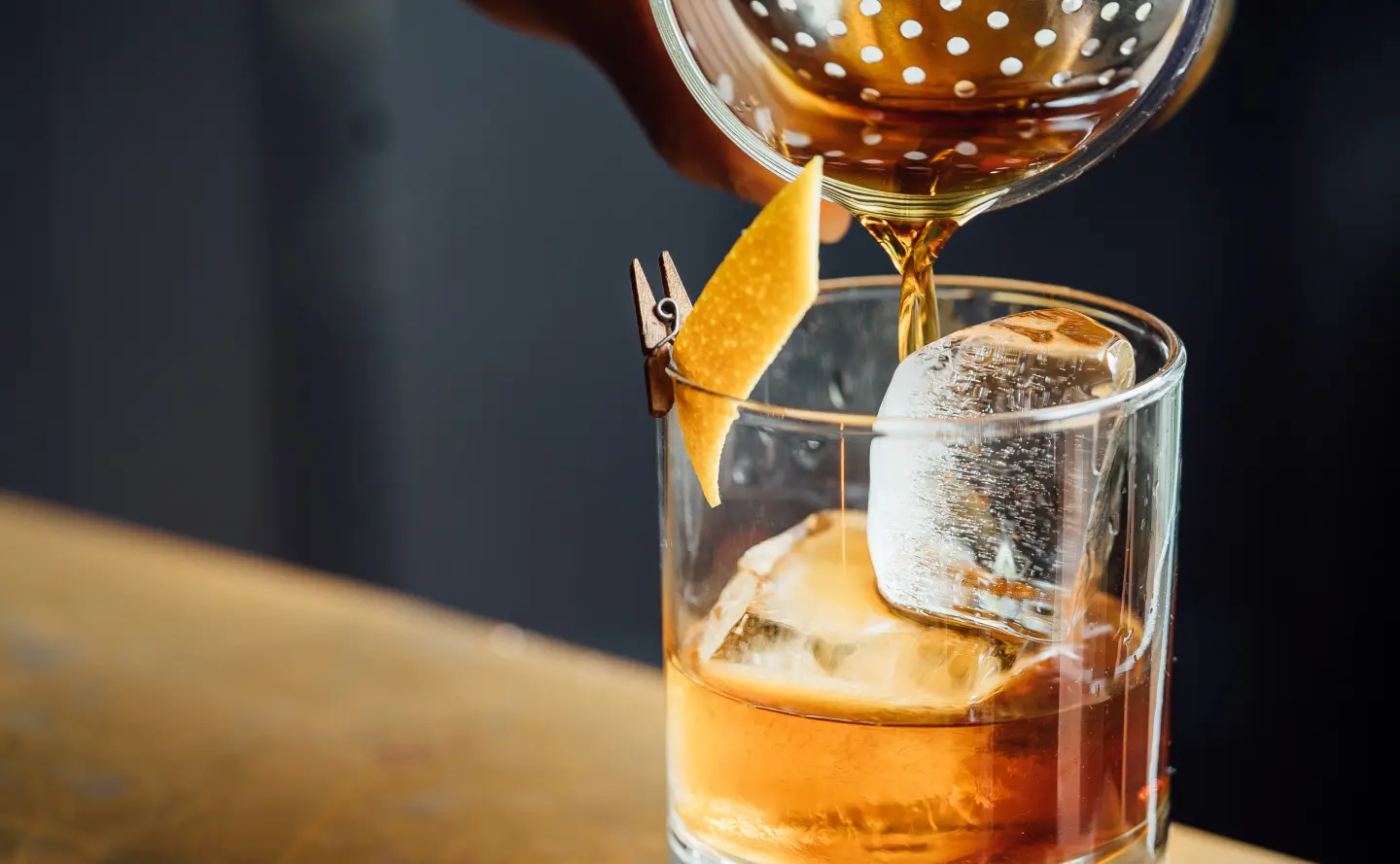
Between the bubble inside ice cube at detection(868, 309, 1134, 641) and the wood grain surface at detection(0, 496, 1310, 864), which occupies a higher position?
the bubble inside ice cube at detection(868, 309, 1134, 641)

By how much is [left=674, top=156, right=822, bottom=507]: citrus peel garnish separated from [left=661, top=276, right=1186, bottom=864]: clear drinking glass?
1 cm

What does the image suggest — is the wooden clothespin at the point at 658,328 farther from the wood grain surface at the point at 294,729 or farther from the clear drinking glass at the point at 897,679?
the wood grain surface at the point at 294,729

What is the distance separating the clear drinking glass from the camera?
0.57 m

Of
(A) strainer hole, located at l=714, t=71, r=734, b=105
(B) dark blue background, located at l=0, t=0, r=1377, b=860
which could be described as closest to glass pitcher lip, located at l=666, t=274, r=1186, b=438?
(A) strainer hole, located at l=714, t=71, r=734, b=105

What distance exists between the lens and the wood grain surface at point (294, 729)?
2.58ft

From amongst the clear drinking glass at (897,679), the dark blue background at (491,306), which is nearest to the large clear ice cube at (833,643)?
the clear drinking glass at (897,679)

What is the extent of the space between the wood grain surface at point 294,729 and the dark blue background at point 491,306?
1129 millimetres

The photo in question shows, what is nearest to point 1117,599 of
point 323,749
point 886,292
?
point 886,292

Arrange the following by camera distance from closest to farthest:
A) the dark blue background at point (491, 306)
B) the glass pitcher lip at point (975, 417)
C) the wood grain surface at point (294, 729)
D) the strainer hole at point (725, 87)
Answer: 1. the glass pitcher lip at point (975, 417)
2. the strainer hole at point (725, 87)
3. the wood grain surface at point (294, 729)
4. the dark blue background at point (491, 306)

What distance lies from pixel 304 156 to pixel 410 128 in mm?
167

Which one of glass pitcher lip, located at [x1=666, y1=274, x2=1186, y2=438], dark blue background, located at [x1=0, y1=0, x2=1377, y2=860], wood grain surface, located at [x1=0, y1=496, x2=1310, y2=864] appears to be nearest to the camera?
glass pitcher lip, located at [x1=666, y1=274, x2=1186, y2=438]

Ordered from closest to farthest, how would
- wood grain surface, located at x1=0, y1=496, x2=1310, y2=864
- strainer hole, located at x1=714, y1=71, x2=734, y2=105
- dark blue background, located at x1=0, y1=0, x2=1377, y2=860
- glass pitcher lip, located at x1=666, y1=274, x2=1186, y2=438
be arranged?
glass pitcher lip, located at x1=666, y1=274, x2=1186, y2=438, strainer hole, located at x1=714, y1=71, x2=734, y2=105, wood grain surface, located at x1=0, y1=496, x2=1310, y2=864, dark blue background, located at x1=0, y1=0, x2=1377, y2=860

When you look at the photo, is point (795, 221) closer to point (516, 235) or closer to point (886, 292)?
point (886, 292)

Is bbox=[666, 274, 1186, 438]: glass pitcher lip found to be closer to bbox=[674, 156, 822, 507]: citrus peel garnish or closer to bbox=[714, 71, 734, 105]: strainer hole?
bbox=[674, 156, 822, 507]: citrus peel garnish
